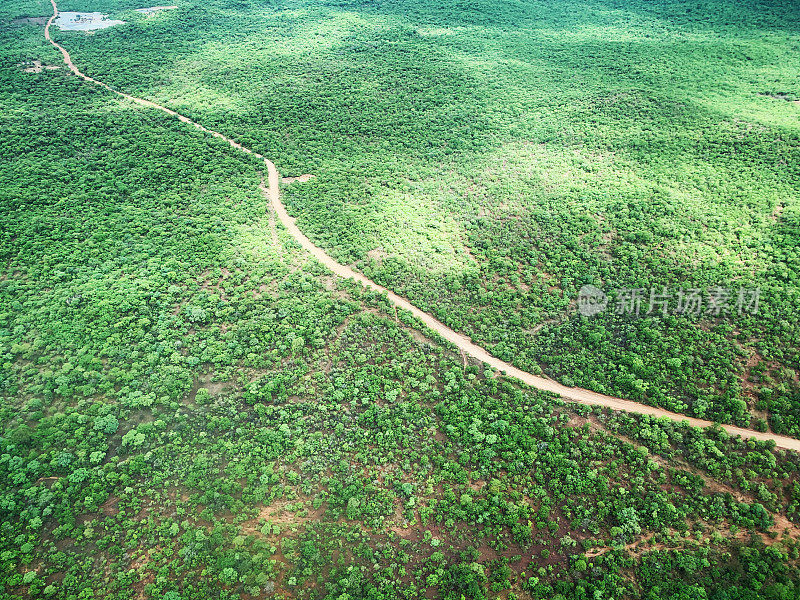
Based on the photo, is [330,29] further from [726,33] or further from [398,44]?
[726,33]

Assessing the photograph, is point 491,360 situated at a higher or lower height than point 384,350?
lower

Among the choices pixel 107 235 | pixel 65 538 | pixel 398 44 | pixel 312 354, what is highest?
pixel 398 44

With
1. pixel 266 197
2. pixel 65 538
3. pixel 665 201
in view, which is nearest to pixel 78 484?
pixel 65 538

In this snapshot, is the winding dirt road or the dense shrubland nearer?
the dense shrubland

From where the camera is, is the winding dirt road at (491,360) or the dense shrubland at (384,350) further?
the winding dirt road at (491,360)

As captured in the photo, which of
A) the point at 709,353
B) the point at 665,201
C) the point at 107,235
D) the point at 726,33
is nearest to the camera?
the point at 709,353

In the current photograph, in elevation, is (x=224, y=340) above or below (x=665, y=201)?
below

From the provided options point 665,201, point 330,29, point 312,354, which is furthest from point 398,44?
point 312,354

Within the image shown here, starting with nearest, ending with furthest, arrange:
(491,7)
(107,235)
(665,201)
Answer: (107,235), (665,201), (491,7)

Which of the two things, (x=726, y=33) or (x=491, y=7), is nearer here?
(x=726, y=33)

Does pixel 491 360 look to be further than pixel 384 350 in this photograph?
No
